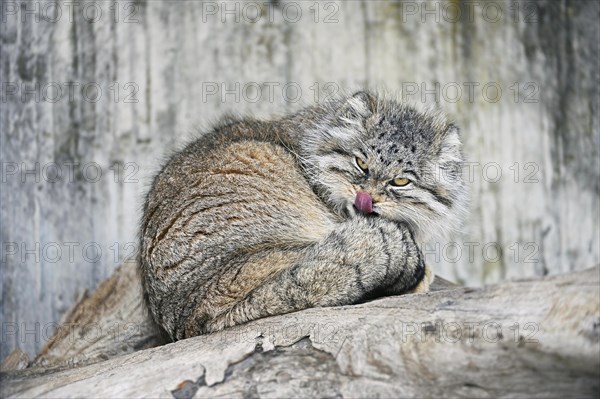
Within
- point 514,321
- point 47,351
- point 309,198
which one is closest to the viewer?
point 514,321

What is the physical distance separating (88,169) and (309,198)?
2981 millimetres

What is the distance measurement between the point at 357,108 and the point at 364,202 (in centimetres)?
89

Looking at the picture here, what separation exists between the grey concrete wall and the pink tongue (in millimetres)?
2640

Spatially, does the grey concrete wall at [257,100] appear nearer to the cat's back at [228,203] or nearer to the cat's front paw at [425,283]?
the cat's back at [228,203]

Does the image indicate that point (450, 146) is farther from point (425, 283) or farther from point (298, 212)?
point (298, 212)

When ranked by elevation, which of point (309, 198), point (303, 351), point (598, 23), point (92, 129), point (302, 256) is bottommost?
point (303, 351)

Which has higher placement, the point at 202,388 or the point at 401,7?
the point at 401,7

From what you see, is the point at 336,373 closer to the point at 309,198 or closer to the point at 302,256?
the point at 302,256

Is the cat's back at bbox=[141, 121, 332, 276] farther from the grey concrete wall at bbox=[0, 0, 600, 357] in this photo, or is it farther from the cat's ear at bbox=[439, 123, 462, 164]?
the grey concrete wall at bbox=[0, 0, 600, 357]

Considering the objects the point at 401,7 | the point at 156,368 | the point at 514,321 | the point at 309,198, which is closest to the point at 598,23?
the point at 401,7

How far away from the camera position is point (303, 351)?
3.99 meters

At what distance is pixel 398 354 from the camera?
12.4 ft

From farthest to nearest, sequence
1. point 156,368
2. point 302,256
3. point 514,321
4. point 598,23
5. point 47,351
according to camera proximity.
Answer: point 598,23, point 47,351, point 302,256, point 156,368, point 514,321

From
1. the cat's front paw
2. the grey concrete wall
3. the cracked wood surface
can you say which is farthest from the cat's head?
the grey concrete wall
